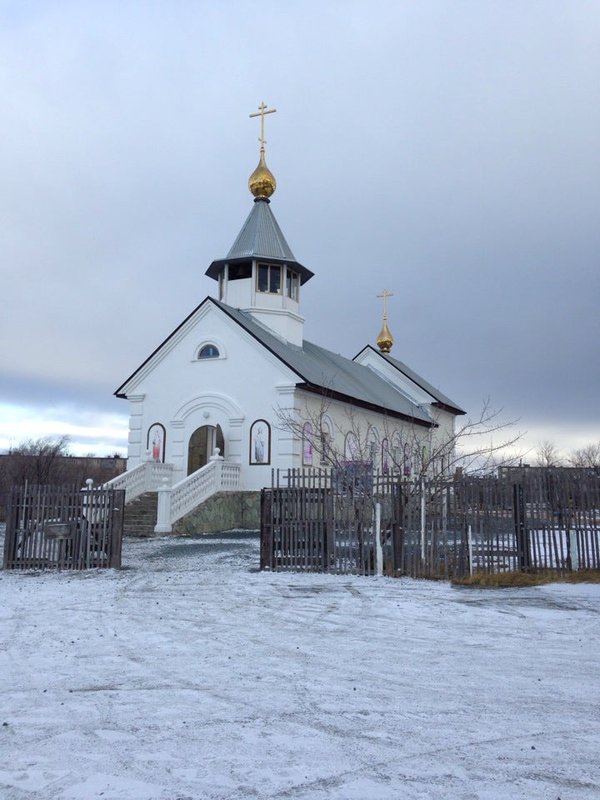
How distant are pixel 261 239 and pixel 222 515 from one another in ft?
40.3

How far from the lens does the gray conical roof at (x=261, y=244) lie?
2950cm

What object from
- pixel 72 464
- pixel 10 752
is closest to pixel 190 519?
pixel 10 752

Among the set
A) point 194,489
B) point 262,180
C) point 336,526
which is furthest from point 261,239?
point 336,526

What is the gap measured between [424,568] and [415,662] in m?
6.12

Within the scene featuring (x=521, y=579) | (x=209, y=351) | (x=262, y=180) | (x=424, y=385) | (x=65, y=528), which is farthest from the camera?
(x=424, y=385)

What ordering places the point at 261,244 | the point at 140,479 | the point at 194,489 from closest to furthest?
the point at 194,489, the point at 140,479, the point at 261,244

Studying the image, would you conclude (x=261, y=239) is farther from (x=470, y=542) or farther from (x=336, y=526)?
(x=470, y=542)

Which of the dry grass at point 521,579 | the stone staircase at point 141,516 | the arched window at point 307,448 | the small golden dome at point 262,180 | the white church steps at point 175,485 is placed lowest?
the dry grass at point 521,579

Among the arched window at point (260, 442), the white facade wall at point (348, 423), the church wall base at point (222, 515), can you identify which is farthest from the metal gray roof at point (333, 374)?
the church wall base at point (222, 515)

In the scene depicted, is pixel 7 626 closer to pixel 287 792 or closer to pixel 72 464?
pixel 287 792

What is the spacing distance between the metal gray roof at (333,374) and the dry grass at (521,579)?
13.5 metres

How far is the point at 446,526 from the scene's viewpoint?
41.8ft

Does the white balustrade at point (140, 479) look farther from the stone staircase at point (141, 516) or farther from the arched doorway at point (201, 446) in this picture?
the arched doorway at point (201, 446)

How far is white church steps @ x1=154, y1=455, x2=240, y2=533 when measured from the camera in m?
21.0
